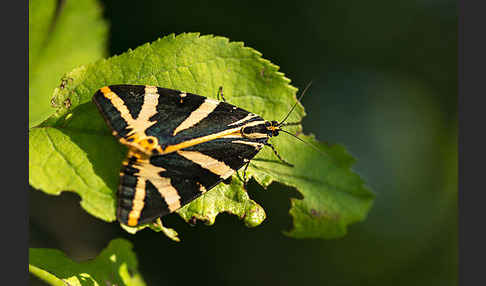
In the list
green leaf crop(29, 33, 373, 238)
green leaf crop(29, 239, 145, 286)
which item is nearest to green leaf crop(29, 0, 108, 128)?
green leaf crop(29, 33, 373, 238)

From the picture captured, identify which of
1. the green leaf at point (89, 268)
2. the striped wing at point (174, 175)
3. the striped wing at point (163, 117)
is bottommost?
the green leaf at point (89, 268)

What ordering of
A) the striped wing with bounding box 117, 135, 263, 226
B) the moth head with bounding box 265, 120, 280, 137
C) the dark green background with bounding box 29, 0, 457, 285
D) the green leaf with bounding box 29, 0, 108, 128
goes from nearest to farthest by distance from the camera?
the striped wing with bounding box 117, 135, 263, 226
the moth head with bounding box 265, 120, 280, 137
the green leaf with bounding box 29, 0, 108, 128
the dark green background with bounding box 29, 0, 457, 285

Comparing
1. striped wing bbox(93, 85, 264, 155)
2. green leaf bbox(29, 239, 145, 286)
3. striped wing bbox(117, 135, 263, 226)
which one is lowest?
green leaf bbox(29, 239, 145, 286)

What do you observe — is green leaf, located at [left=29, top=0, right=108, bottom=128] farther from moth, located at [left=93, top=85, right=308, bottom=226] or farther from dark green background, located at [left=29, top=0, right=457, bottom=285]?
moth, located at [left=93, top=85, right=308, bottom=226]

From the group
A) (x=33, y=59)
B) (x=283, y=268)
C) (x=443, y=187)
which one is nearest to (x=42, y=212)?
(x=33, y=59)

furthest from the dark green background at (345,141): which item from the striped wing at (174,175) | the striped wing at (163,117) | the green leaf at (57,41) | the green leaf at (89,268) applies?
the striped wing at (163,117)

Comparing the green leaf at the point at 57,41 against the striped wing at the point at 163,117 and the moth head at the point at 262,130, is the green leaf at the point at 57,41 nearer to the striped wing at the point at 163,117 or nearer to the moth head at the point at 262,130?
the striped wing at the point at 163,117

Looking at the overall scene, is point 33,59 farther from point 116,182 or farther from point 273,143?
point 273,143

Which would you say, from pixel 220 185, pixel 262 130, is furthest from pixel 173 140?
pixel 262 130
